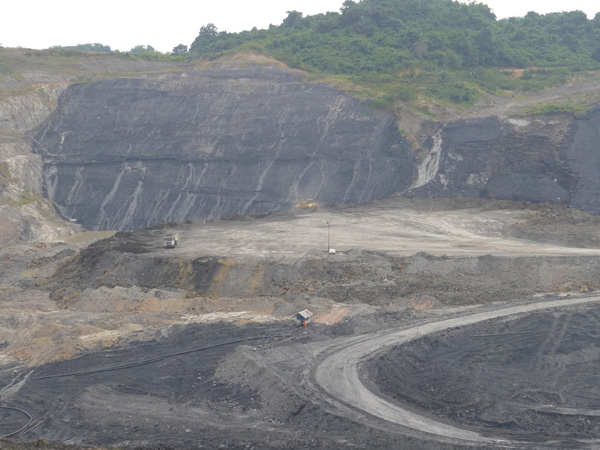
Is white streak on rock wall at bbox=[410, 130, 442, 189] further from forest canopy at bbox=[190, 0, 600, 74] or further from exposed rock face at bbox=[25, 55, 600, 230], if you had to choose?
forest canopy at bbox=[190, 0, 600, 74]

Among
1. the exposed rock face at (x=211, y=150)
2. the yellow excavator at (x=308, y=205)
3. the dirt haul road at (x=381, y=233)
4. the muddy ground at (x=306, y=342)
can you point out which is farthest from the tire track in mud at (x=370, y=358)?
the exposed rock face at (x=211, y=150)

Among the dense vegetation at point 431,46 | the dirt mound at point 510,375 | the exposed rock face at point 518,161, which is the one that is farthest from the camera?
the dense vegetation at point 431,46

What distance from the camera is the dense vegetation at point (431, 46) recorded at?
71.3m

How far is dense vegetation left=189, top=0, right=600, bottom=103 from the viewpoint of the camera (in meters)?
71.3

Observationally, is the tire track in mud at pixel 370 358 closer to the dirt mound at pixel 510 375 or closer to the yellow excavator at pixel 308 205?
the dirt mound at pixel 510 375

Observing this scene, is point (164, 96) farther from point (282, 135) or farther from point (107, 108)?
point (282, 135)

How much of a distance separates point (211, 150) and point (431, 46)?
33019mm

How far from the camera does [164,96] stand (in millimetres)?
66938

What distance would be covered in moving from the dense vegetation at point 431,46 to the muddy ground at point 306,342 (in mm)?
31426

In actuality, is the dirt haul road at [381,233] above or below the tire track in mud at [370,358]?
above

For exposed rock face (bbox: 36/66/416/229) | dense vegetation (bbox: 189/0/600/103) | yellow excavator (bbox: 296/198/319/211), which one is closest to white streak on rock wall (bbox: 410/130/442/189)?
exposed rock face (bbox: 36/66/416/229)

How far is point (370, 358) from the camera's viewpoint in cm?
2312

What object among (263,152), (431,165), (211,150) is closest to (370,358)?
(431,165)

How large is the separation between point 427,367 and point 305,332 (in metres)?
5.60
